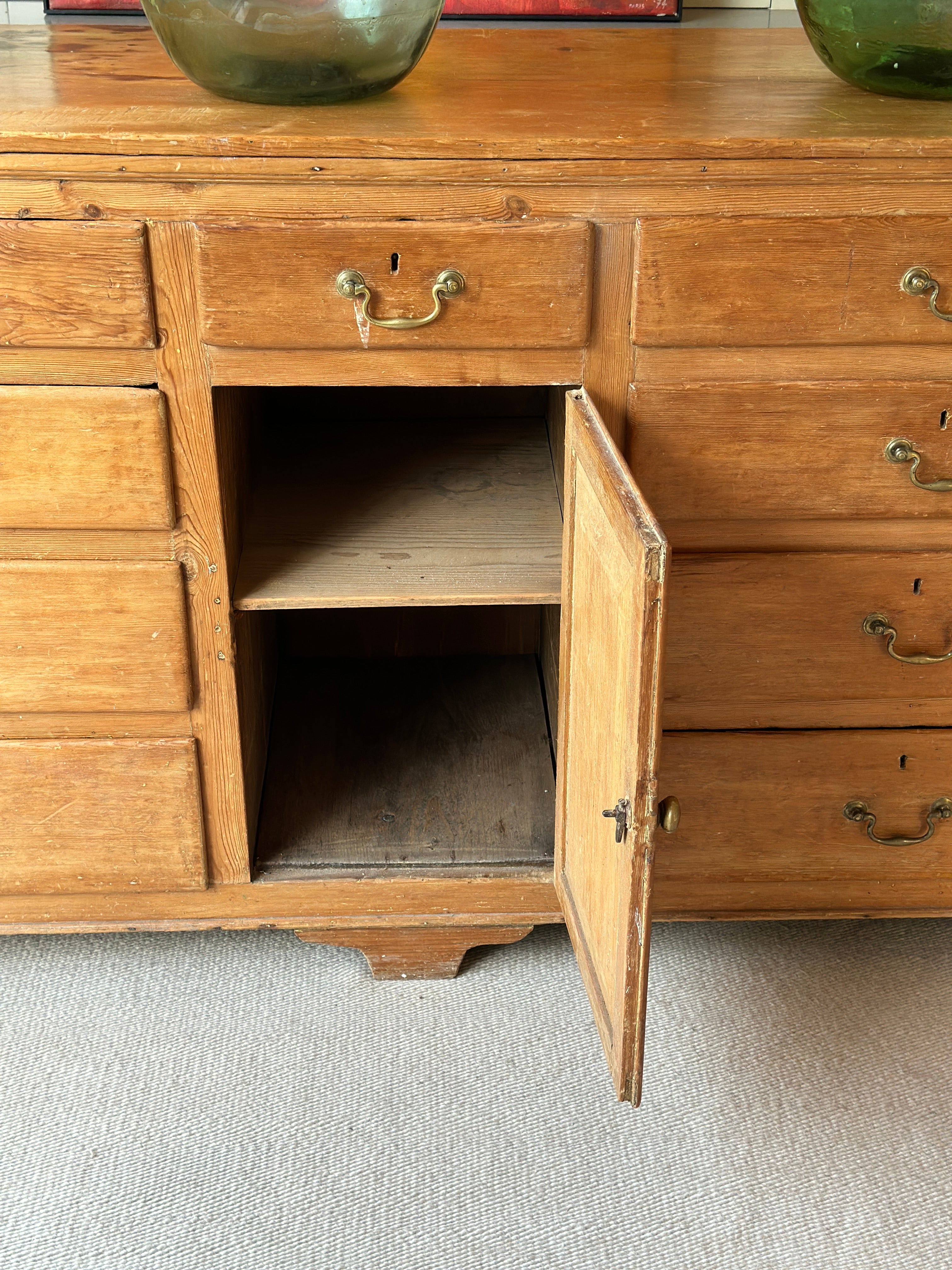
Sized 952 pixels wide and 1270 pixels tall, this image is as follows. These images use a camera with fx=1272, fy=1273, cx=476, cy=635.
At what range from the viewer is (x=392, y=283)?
120cm

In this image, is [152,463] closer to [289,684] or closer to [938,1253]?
[289,684]

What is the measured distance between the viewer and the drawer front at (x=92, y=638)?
130cm

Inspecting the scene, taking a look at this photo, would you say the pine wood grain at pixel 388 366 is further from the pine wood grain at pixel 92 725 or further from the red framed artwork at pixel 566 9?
the red framed artwork at pixel 566 9

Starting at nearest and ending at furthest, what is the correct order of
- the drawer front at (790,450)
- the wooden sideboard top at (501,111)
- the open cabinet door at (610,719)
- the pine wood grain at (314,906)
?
the open cabinet door at (610,719)
the wooden sideboard top at (501,111)
the drawer front at (790,450)
the pine wood grain at (314,906)

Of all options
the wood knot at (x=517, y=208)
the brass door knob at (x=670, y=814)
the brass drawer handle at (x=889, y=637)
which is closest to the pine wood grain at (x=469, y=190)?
the wood knot at (x=517, y=208)

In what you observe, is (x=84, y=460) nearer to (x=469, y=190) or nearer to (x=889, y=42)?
(x=469, y=190)

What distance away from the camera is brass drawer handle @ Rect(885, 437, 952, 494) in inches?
50.4

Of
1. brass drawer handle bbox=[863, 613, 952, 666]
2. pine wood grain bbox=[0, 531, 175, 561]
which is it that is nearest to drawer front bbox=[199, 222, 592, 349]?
pine wood grain bbox=[0, 531, 175, 561]

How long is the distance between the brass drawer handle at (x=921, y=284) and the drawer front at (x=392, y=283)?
303mm

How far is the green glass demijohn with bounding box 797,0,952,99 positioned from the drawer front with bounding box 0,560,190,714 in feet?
2.89

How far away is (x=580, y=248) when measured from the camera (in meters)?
1.19

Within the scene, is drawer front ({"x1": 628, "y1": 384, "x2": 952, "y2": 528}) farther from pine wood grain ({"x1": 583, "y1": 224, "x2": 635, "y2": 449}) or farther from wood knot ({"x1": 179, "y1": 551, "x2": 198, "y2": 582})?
wood knot ({"x1": 179, "y1": 551, "x2": 198, "y2": 582})

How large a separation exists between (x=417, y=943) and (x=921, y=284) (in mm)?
916

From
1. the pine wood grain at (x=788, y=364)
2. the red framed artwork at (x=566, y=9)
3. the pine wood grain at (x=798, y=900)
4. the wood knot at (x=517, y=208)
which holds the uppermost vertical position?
the red framed artwork at (x=566, y=9)
